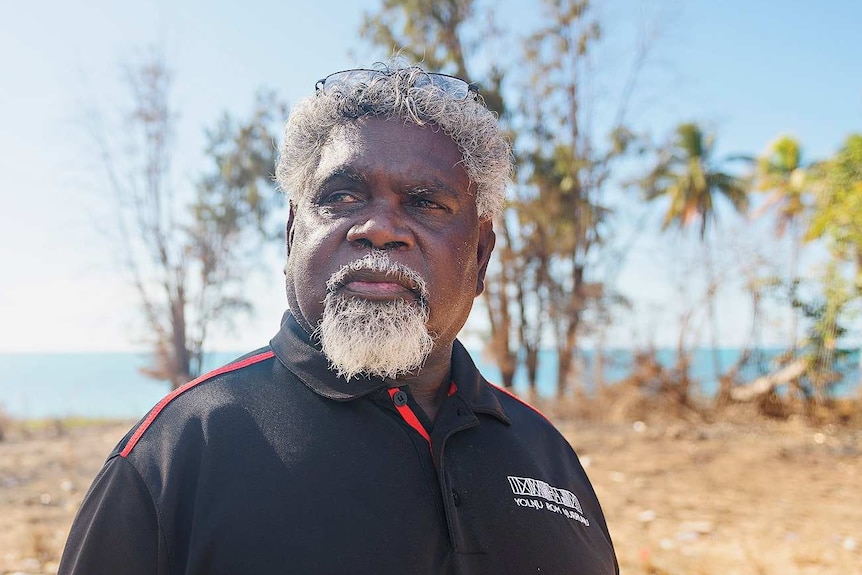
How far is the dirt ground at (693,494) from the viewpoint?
5109 mm

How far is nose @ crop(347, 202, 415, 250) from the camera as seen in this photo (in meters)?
1.70

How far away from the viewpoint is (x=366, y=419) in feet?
5.49

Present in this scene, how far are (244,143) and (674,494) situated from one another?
14.5 metres

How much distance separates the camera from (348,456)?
1583 millimetres

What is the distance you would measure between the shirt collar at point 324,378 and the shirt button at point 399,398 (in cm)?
3

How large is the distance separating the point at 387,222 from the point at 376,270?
0.40ft

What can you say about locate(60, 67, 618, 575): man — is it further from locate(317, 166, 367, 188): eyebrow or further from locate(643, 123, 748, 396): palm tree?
locate(643, 123, 748, 396): palm tree

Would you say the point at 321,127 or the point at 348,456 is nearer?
the point at 348,456

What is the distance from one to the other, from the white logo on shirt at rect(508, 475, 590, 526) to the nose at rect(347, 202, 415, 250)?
664mm

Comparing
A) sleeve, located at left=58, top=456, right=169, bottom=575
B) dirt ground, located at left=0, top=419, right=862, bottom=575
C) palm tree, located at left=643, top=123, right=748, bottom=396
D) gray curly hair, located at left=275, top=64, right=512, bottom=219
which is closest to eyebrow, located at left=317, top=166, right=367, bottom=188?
gray curly hair, located at left=275, top=64, right=512, bottom=219

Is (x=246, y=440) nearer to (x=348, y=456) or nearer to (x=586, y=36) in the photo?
(x=348, y=456)

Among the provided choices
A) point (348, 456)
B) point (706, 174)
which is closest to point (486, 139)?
point (348, 456)

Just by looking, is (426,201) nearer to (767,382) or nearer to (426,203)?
(426,203)

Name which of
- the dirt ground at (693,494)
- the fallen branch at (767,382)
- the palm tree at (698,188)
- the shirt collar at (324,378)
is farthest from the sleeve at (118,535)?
the palm tree at (698,188)
